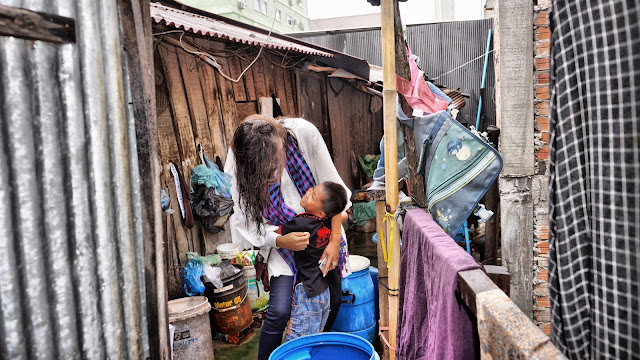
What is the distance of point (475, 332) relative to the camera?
166 centimetres

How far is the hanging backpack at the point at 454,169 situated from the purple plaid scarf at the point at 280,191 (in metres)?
1.04

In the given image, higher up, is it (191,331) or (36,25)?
(36,25)

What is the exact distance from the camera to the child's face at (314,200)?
3.32m

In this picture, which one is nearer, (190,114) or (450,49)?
(190,114)

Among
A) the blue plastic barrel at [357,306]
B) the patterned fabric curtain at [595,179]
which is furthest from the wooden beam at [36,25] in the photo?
the blue plastic barrel at [357,306]

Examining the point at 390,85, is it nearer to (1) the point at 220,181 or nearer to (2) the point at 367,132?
(1) the point at 220,181

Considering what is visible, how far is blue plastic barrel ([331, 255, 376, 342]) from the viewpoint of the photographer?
14.3 feet

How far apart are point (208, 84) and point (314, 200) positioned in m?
3.27

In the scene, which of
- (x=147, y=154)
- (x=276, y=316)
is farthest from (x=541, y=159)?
(x=147, y=154)

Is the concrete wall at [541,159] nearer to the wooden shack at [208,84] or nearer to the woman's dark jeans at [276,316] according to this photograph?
the woman's dark jeans at [276,316]

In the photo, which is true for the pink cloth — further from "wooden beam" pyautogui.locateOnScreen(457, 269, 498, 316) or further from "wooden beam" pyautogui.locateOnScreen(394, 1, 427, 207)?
"wooden beam" pyautogui.locateOnScreen(457, 269, 498, 316)

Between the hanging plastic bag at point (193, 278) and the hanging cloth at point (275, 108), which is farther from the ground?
the hanging cloth at point (275, 108)

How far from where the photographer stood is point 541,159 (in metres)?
4.04

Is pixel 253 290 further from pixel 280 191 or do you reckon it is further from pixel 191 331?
pixel 280 191
